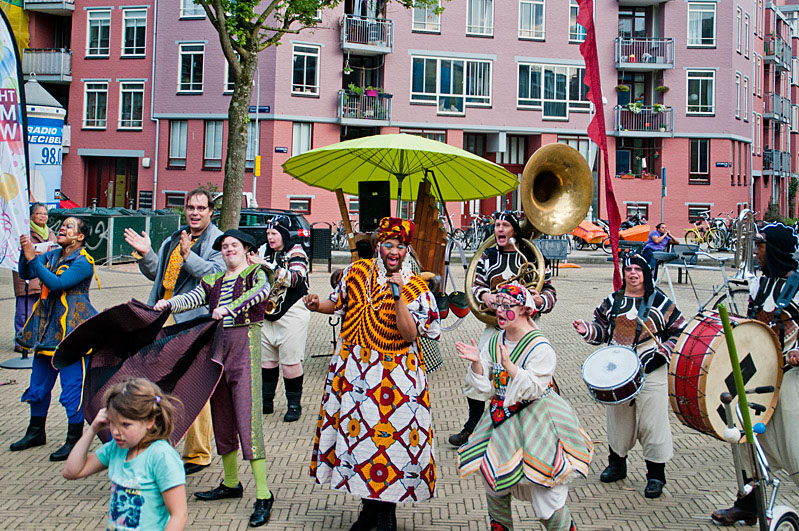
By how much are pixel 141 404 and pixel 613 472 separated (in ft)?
12.3

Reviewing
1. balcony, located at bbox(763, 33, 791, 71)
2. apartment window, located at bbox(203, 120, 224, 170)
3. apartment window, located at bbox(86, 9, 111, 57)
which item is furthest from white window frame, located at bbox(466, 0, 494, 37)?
balcony, located at bbox(763, 33, 791, 71)

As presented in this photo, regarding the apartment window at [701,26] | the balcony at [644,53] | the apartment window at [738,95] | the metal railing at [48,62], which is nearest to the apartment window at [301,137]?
the metal railing at [48,62]

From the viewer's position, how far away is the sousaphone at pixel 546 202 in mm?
6602

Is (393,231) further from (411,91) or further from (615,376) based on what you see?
(411,91)

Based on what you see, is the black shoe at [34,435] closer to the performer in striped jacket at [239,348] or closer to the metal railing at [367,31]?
the performer in striped jacket at [239,348]

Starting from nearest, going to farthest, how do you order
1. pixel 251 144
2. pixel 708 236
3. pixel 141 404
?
pixel 141 404, pixel 708 236, pixel 251 144

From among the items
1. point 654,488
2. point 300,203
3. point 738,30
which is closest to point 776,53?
point 738,30

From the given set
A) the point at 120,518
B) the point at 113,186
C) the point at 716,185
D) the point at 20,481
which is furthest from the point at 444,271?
the point at 716,185

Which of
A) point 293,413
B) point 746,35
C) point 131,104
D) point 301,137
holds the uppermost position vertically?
point 746,35

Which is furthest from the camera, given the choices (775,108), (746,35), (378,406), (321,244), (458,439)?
(775,108)

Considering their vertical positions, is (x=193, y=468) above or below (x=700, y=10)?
below

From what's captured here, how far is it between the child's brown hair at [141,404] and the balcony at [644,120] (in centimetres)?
3496

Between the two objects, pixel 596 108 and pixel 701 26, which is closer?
pixel 596 108

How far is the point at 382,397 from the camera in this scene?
4621 mm
